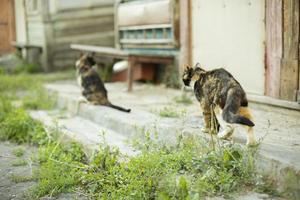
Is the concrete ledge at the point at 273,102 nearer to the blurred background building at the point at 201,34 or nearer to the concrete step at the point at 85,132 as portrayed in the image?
the blurred background building at the point at 201,34

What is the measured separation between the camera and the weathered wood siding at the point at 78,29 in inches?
535

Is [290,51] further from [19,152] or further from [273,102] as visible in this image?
[19,152]

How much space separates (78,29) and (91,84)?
21.9 ft

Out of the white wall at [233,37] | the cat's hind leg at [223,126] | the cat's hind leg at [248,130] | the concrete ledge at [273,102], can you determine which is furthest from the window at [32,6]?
the cat's hind leg at [248,130]

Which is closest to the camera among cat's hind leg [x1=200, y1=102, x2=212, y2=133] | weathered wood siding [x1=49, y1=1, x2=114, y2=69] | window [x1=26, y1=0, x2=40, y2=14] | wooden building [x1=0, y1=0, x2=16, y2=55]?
cat's hind leg [x1=200, y1=102, x2=212, y2=133]

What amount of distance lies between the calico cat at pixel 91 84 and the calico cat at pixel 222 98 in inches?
87.7

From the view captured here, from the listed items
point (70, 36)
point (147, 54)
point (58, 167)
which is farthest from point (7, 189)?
point (70, 36)

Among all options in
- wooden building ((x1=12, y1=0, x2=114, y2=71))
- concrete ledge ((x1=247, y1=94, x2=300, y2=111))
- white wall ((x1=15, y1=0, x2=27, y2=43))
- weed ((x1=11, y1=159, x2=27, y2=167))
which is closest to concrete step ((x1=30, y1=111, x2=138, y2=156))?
weed ((x1=11, y1=159, x2=27, y2=167))

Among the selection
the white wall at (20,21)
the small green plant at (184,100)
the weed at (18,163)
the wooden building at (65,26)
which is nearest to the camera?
the weed at (18,163)

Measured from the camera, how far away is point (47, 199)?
4496 millimetres

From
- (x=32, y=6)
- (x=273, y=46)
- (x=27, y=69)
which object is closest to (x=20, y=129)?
(x=273, y=46)

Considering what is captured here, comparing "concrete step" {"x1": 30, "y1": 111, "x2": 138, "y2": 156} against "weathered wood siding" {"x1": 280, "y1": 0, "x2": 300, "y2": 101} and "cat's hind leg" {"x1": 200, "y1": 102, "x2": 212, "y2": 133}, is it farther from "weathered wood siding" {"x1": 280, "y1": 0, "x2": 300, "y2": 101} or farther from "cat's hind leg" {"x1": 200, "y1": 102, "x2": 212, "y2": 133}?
"weathered wood siding" {"x1": 280, "y1": 0, "x2": 300, "y2": 101}

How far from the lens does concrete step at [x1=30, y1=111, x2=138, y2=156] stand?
5.53 meters

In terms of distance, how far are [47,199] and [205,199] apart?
1.64 meters
